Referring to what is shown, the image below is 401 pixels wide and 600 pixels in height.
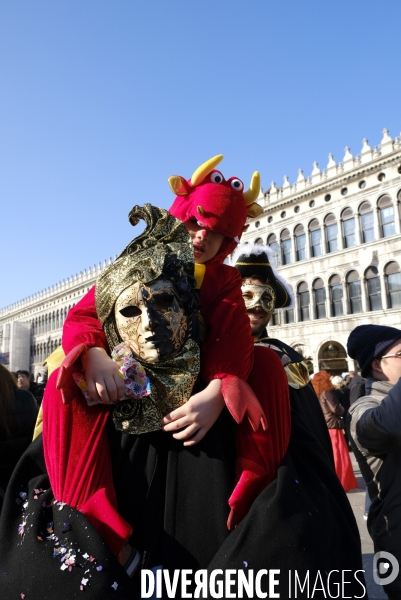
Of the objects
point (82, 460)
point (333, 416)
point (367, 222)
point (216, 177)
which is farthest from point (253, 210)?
point (367, 222)

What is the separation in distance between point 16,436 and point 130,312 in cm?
156

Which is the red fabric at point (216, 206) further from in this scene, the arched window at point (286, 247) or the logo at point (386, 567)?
the arched window at point (286, 247)

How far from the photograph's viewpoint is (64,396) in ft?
3.91

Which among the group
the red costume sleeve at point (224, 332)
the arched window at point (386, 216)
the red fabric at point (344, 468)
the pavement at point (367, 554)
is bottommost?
the pavement at point (367, 554)

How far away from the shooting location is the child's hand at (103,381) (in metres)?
1.18

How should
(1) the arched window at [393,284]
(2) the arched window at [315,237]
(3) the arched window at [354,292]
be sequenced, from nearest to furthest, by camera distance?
(1) the arched window at [393,284]
(3) the arched window at [354,292]
(2) the arched window at [315,237]

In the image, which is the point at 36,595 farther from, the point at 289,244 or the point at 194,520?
the point at 289,244

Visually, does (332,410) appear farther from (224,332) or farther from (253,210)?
(224,332)

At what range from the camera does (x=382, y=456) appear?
2090mm

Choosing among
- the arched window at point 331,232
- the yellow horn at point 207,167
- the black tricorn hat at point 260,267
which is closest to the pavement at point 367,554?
the black tricorn hat at point 260,267

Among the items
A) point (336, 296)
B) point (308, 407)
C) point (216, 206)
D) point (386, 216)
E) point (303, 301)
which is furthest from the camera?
point (303, 301)

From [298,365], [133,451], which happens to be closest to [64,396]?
[133,451]

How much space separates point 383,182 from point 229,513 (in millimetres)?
22380

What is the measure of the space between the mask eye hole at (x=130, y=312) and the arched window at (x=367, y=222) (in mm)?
21970
